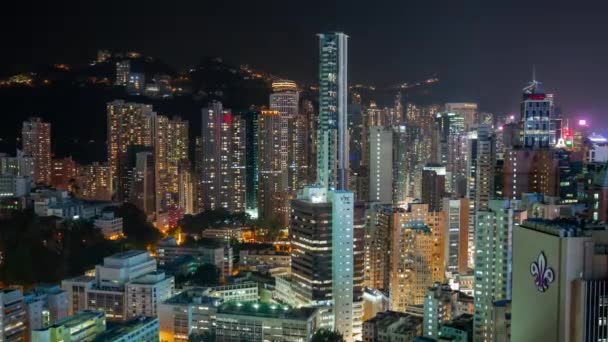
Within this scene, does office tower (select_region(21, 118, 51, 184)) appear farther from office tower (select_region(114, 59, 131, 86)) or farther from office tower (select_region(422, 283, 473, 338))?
office tower (select_region(422, 283, 473, 338))

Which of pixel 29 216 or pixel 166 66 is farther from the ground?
pixel 166 66

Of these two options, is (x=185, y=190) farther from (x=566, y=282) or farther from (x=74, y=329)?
(x=566, y=282)

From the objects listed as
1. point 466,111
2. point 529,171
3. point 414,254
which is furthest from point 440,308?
point 466,111

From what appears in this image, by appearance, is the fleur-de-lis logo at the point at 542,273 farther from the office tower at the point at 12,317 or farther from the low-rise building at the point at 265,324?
the office tower at the point at 12,317

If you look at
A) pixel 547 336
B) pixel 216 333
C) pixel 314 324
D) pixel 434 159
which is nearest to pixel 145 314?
pixel 216 333

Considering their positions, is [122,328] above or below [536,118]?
below

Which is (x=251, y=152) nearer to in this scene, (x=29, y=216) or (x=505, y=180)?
(x=29, y=216)

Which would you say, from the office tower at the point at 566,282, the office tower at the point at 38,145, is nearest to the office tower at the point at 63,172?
the office tower at the point at 38,145
